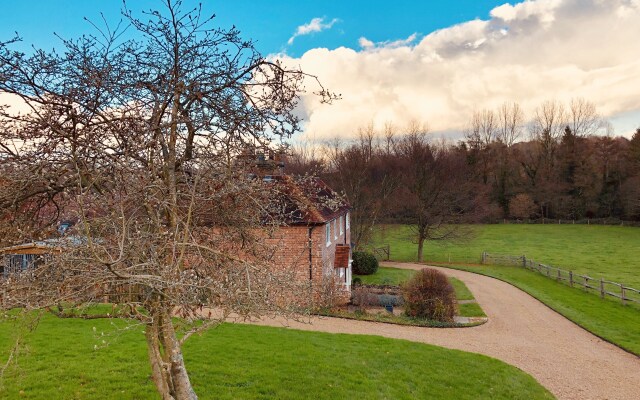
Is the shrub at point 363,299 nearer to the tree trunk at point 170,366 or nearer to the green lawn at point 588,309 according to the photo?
the green lawn at point 588,309

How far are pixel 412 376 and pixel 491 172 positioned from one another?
55.4 meters

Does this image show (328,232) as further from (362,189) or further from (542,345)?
(362,189)

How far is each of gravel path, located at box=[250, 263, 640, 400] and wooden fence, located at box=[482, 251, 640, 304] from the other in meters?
4.23

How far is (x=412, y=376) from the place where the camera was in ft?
33.3

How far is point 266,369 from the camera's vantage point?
9.79 meters

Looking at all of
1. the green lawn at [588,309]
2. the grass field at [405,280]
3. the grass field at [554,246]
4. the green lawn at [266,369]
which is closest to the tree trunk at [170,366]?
the green lawn at [266,369]

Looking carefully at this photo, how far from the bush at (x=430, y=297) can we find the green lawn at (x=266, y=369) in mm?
4442

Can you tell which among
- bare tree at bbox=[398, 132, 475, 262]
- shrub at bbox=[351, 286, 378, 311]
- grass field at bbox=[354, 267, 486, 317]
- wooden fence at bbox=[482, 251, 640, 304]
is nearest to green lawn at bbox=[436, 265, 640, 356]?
wooden fence at bbox=[482, 251, 640, 304]

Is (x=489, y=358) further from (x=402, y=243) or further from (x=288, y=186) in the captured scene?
(x=402, y=243)

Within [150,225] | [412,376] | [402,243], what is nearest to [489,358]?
[412,376]

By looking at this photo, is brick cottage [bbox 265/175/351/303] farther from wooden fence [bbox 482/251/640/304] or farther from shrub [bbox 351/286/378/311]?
wooden fence [bbox 482/251/640/304]

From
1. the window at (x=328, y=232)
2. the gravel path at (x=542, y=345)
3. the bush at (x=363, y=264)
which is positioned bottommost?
the gravel path at (x=542, y=345)

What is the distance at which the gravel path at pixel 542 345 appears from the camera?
11102 millimetres

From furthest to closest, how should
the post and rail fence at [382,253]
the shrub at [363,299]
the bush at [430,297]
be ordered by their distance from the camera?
1. the post and rail fence at [382,253]
2. the shrub at [363,299]
3. the bush at [430,297]
